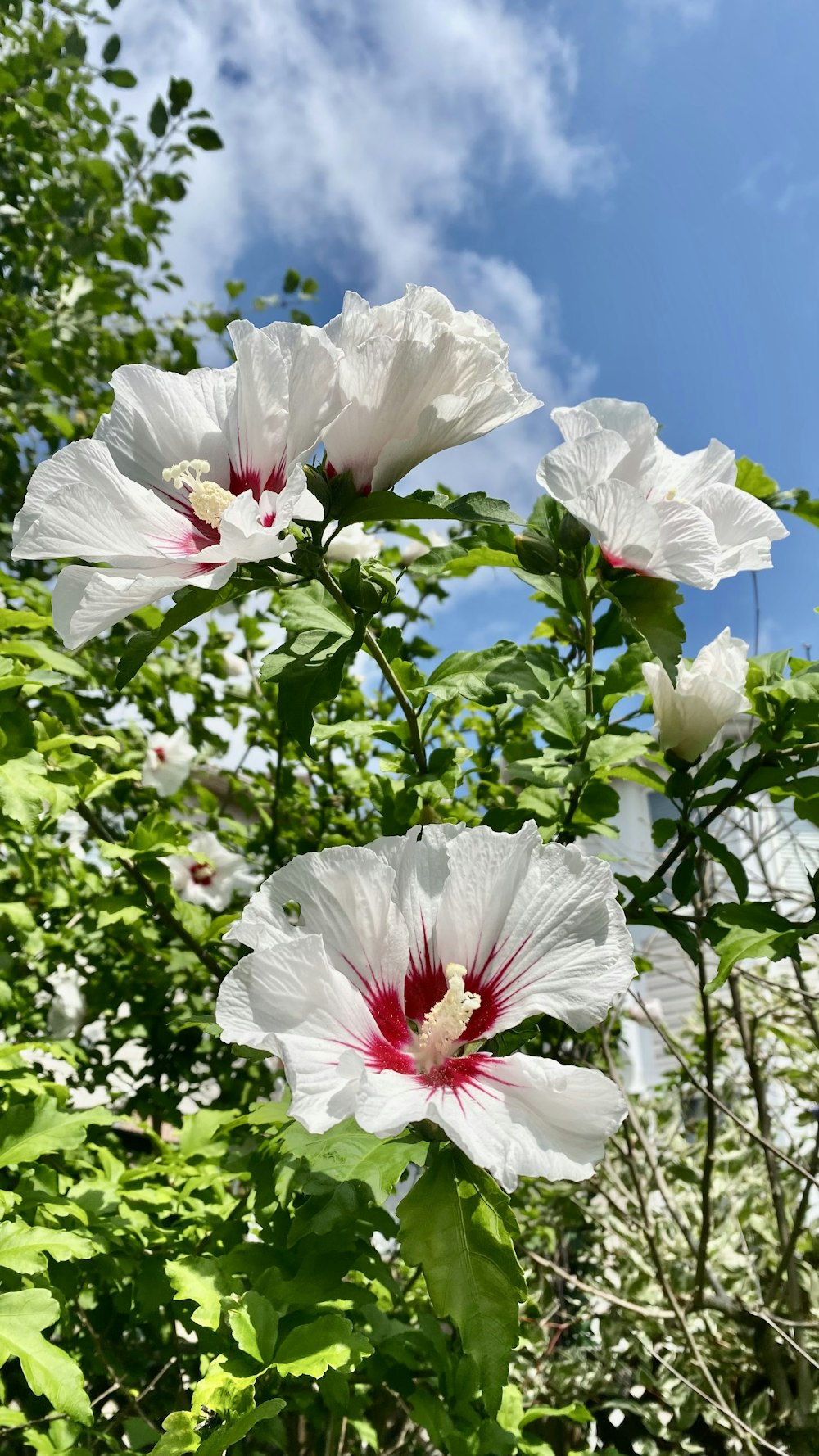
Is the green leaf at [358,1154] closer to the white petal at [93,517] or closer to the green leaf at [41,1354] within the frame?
the green leaf at [41,1354]

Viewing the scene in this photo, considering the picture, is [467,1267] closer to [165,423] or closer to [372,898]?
[372,898]

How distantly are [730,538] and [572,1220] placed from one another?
9.46 feet

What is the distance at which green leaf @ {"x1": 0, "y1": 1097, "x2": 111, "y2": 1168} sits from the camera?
1152mm

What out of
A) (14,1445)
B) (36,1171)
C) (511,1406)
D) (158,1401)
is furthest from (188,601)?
(14,1445)

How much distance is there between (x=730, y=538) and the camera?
1.05 metres

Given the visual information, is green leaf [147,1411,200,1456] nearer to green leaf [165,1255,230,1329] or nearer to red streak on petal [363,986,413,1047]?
green leaf [165,1255,230,1329]

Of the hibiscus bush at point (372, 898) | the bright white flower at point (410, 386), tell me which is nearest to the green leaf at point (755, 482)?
the hibiscus bush at point (372, 898)

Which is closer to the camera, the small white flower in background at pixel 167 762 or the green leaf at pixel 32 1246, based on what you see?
the green leaf at pixel 32 1246

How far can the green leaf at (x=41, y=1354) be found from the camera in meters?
0.88

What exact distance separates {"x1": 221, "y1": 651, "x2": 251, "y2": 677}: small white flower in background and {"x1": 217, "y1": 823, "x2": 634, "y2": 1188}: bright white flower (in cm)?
222

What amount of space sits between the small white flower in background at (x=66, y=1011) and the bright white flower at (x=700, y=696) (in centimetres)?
172

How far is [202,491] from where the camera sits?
3.06ft

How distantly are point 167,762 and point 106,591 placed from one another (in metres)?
1.92

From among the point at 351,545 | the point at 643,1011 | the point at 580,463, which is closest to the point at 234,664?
the point at 351,545
